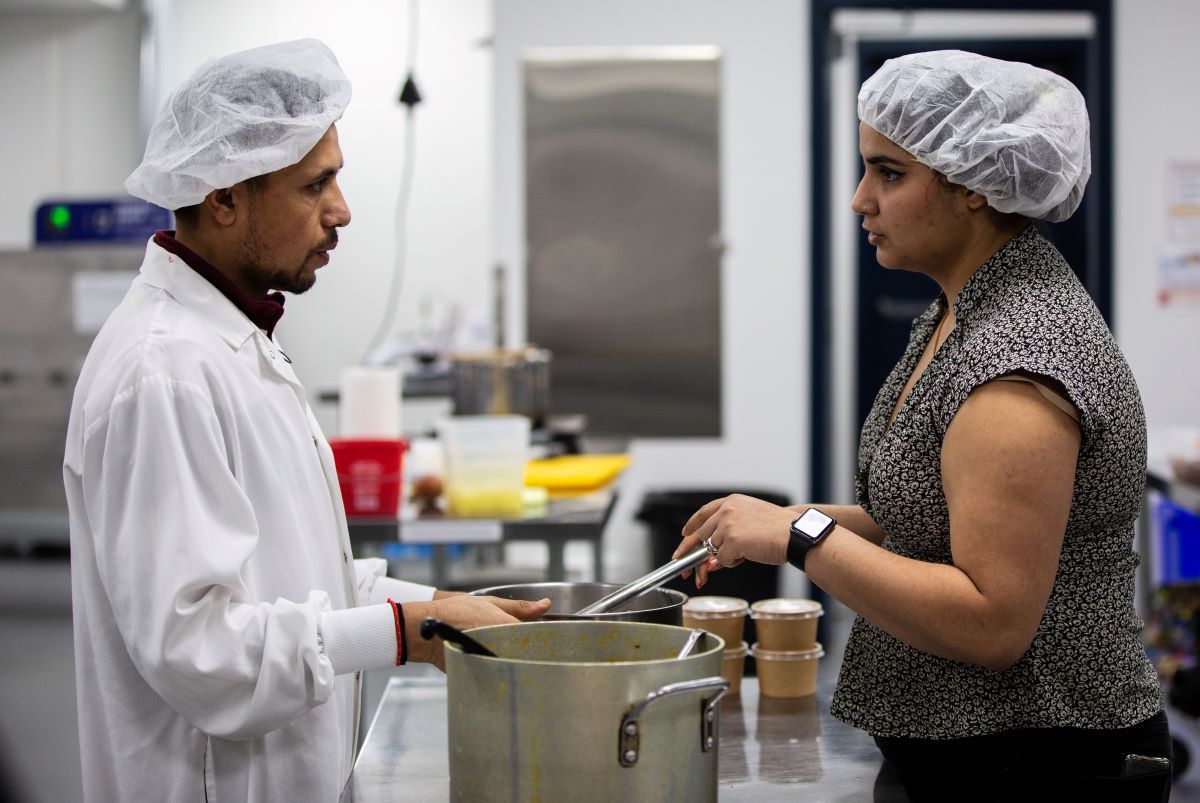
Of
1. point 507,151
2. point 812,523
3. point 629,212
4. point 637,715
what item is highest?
point 507,151

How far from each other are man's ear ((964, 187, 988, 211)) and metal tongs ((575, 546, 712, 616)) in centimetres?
52

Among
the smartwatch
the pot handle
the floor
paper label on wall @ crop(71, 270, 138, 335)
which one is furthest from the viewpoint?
paper label on wall @ crop(71, 270, 138, 335)

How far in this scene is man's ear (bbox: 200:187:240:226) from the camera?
1492mm

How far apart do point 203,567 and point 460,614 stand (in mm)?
272

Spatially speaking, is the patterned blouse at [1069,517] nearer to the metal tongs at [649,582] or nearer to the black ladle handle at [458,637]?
the metal tongs at [649,582]

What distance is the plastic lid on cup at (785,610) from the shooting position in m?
1.76

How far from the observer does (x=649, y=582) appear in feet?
4.45

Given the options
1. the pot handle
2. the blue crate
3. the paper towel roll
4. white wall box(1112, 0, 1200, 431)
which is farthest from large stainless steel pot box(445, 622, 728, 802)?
white wall box(1112, 0, 1200, 431)

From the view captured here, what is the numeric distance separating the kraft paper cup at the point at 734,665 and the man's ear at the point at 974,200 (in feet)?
2.29

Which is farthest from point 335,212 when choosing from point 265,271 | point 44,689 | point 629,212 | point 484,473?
point 629,212

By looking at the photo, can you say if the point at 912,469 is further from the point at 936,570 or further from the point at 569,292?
the point at 569,292

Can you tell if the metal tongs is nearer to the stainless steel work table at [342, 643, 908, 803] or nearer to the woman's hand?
the woman's hand

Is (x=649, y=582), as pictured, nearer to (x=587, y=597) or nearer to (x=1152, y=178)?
(x=587, y=597)

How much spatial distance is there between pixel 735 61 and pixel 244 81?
3919 mm
